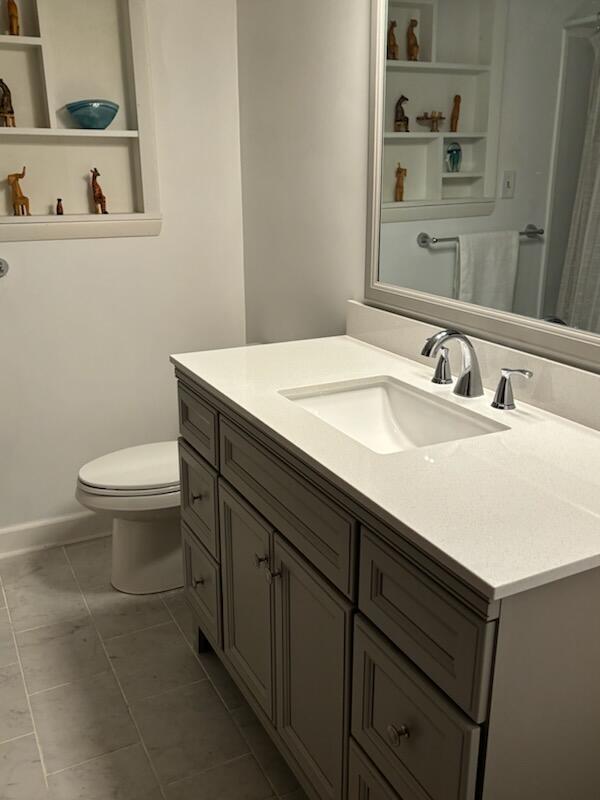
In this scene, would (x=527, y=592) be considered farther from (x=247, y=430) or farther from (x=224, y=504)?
(x=224, y=504)

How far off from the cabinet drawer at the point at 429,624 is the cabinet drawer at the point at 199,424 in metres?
0.66

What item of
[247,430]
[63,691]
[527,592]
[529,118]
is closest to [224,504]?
[247,430]

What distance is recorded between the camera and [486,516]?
105 centimetres

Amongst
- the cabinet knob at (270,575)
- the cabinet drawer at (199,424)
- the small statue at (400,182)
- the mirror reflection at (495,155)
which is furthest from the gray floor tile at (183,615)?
the small statue at (400,182)

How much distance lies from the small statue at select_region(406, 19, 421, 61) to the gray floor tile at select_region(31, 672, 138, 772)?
1812mm

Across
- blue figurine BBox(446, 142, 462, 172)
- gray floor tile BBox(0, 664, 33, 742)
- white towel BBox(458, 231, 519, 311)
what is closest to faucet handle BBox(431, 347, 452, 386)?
white towel BBox(458, 231, 519, 311)

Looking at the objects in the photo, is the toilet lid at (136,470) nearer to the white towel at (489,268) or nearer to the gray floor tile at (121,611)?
the gray floor tile at (121,611)

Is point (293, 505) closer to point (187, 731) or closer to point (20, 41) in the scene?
point (187, 731)

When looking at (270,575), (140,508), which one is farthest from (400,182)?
(140,508)

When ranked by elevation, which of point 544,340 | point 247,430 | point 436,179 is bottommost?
point 247,430

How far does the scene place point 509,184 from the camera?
5.23 feet

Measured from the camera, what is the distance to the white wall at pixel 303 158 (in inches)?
83.2

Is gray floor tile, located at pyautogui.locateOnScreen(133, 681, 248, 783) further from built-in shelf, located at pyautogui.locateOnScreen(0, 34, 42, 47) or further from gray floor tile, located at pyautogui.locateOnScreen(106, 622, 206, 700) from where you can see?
built-in shelf, located at pyautogui.locateOnScreen(0, 34, 42, 47)

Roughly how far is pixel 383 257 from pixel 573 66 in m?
0.80
